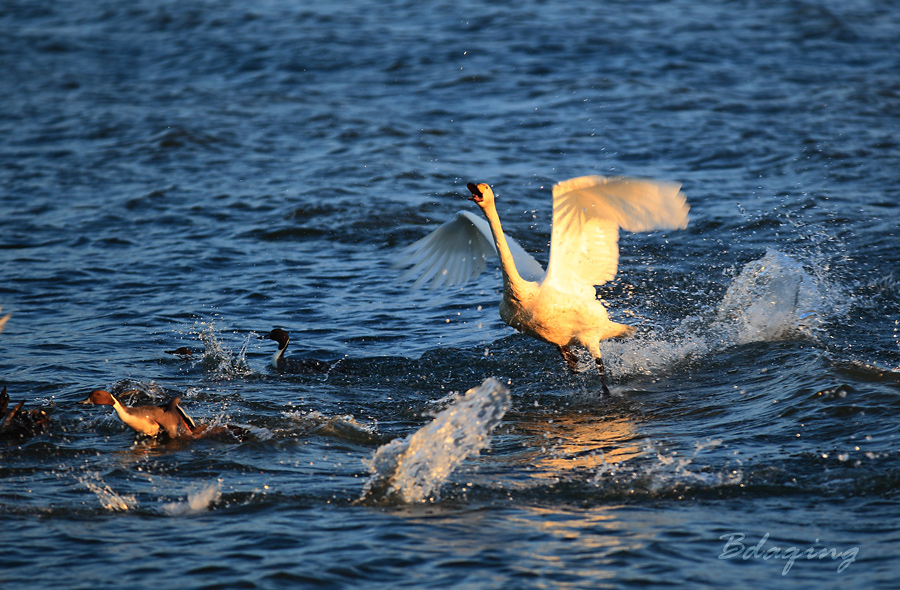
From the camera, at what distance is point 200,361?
744 cm

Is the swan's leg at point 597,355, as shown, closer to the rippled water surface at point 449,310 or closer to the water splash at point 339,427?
the rippled water surface at point 449,310

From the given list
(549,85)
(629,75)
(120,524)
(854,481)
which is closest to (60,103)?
(549,85)

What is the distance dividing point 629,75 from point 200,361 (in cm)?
1173

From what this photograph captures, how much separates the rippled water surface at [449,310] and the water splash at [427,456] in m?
0.04

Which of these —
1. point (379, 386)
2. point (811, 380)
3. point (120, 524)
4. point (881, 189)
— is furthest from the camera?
point (881, 189)

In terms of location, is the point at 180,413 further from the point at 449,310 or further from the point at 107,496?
the point at 449,310

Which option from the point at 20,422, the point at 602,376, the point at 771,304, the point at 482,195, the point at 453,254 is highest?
the point at 482,195

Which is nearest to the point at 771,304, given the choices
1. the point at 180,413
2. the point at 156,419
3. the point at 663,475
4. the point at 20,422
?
the point at 663,475

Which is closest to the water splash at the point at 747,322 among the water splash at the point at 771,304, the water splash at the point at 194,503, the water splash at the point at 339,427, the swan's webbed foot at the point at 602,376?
the water splash at the point at 771,304

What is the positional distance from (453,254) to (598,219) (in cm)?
159

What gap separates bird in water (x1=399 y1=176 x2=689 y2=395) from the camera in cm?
626

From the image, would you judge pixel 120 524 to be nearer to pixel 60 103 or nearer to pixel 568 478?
pixel 568 478

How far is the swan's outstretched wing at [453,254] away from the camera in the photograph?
7715mm

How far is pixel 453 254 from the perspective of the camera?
25.9 feet
